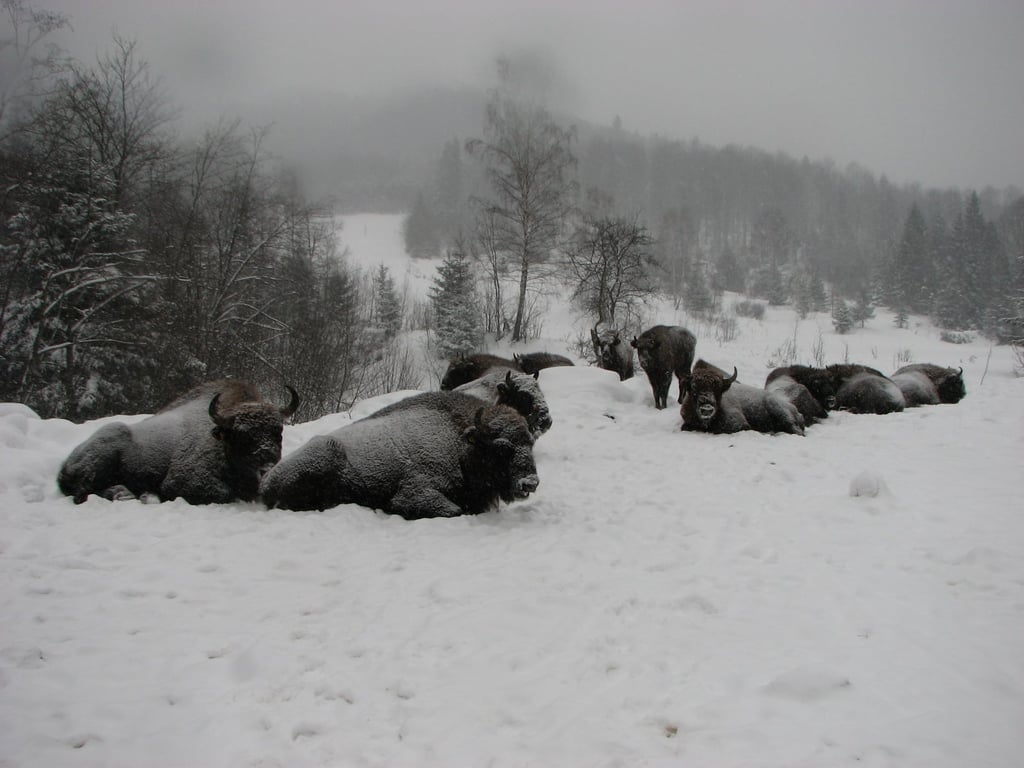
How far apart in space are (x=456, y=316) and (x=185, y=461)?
2230cm

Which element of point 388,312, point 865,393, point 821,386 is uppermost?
point 388,312

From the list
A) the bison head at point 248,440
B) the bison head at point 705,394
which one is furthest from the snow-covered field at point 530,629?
the bison head at point 705,394

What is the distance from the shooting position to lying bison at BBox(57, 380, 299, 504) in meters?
5.45

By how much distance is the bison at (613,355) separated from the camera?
53.6ft

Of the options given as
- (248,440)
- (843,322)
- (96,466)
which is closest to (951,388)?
(248,440)

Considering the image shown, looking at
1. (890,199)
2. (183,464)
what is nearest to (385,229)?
(183,464)

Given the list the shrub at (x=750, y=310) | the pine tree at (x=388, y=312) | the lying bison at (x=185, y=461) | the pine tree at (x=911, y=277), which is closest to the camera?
the lying bison at (x=185, y=461)

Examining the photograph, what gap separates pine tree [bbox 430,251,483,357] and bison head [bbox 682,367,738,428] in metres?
18.8

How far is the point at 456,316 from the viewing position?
27.5 meters

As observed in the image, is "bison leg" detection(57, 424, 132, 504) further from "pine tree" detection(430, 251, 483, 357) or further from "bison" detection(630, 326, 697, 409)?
"pine tree" detection(430, 251, 483, 357)

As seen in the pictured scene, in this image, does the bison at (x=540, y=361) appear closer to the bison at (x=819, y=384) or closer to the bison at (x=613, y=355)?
the bison at (x=613, y=355)

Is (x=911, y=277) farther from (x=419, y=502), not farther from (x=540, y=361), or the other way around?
(x=419, y=502)

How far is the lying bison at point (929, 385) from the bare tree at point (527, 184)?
18953 mm

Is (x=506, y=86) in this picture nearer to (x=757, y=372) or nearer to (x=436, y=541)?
(x=757, y=372)
